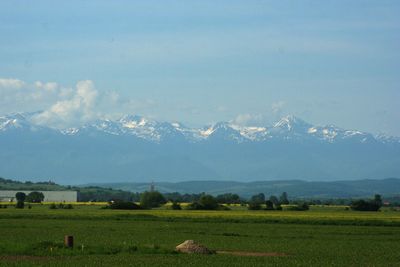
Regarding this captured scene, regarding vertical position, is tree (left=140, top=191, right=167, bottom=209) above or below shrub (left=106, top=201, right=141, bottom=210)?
above

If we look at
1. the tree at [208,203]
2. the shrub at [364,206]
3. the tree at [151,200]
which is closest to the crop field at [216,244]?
the tree at [208,203]

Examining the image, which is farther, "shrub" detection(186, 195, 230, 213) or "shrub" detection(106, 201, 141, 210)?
"shrub" detection(186, 195, 230, 213)

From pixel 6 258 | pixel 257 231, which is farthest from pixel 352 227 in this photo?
pixel 6 258

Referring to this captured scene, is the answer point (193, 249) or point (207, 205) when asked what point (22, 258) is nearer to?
point (193, 249)

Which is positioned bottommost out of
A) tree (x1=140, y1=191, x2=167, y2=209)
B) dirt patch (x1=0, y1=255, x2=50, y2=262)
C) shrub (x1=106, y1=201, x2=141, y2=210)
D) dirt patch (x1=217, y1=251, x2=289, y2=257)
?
dirt patch (x1=0, y1=255, x2=50, y2=262)

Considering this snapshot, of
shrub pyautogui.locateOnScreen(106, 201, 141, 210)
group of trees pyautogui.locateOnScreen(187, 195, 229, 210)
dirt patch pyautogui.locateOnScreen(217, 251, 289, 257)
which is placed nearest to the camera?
dirt patch pyautogui.locateOnScreen(217, 251, 289, 257)

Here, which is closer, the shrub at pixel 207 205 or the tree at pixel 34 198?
the shrub at pixel 207 205

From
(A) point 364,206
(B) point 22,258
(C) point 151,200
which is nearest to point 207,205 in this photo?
(C) point 151,200

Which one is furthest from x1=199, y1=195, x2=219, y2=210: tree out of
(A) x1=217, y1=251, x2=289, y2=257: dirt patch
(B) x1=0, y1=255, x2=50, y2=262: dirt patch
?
(B) x1=0, y1=255, x2=50, y2=262: dirt patch

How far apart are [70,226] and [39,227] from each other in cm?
346

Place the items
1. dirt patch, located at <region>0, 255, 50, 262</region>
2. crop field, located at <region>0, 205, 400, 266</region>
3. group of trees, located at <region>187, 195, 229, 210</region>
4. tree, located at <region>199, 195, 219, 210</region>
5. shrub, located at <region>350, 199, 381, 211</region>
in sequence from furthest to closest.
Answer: shrub, located at <region>350, 199, 381, 211</region> < tree, located at <region>199, 195, 219, 210</region> < group of trees, located at <region>187, 195, 229, 210</region> < crop field, located at <region>0, 205, 400, 266</region> < dirt patch, located at <region>0, 255, 50, 262</region>

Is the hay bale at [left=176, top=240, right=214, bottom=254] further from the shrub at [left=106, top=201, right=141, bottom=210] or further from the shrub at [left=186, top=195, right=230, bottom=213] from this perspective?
the shrub at [left=186, top=195, right=230, bottom=213]

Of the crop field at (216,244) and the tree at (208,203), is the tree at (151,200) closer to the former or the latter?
the tree at (208,203)

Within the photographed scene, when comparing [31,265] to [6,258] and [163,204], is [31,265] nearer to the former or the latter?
[6,258]
